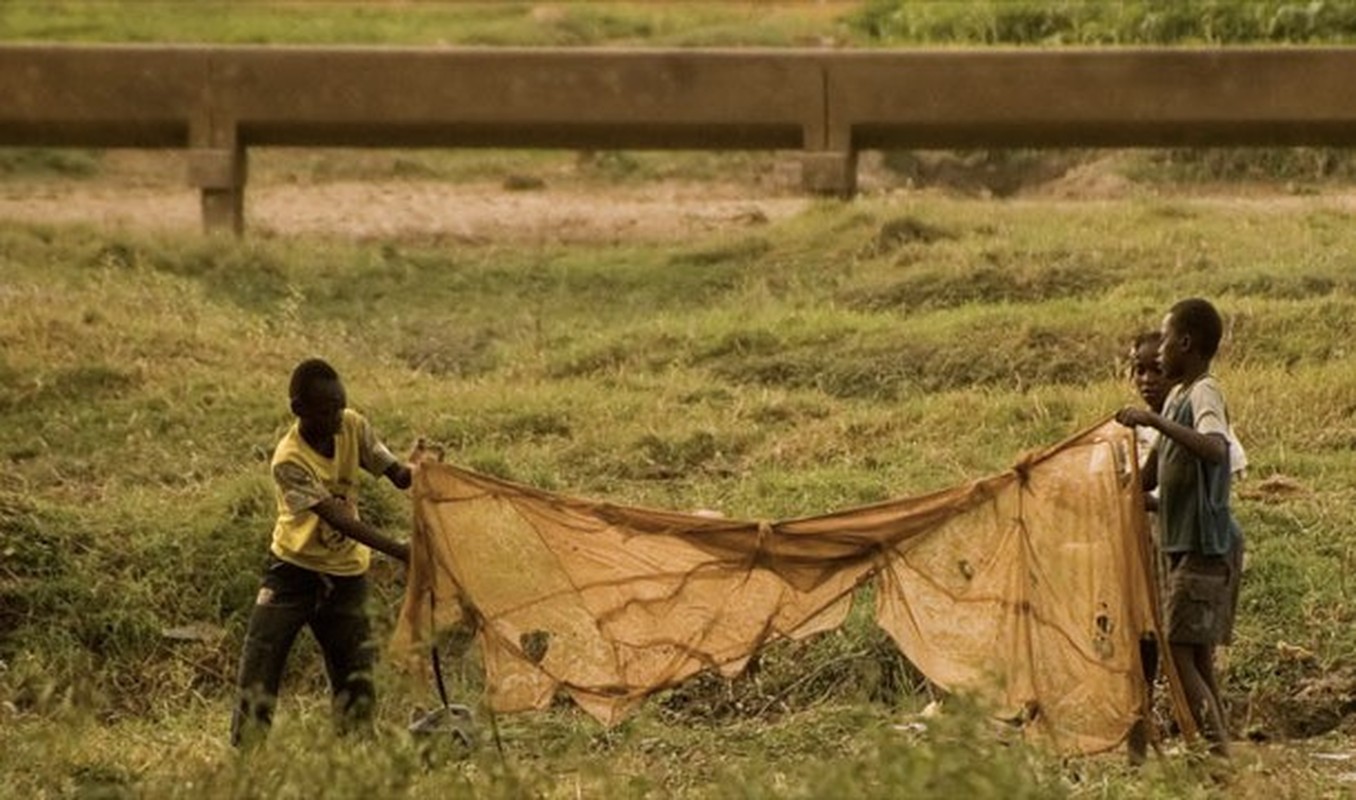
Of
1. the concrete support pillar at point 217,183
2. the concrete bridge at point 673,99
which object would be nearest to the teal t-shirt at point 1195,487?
the concrete bridge at point 673,99

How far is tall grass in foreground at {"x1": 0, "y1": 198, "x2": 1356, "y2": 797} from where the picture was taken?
790 centimetres

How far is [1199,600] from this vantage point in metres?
7.92

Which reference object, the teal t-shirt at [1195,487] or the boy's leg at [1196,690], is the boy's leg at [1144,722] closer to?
the boy's leg at [1196,690]

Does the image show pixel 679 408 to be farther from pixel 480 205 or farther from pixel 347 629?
pixel 480 205

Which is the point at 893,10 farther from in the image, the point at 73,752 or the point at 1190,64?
the point at 73,752

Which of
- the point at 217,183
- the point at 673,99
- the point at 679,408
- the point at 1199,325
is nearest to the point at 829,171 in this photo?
the point at 673,99

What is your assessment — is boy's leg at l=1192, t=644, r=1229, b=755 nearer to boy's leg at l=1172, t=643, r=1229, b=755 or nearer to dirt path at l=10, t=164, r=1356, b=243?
boy's leg at l=1172, t=643, r=1229, b=755

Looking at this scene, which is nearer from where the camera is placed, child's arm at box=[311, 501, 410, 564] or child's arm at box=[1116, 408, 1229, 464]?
child's arm at box=[1116, 408, 1229, 464]

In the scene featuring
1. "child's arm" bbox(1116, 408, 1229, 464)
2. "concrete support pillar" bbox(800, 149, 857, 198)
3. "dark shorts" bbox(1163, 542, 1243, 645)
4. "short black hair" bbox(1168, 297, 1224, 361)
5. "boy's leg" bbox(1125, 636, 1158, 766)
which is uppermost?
"short black hair" bbox(1168, 297, 1224, 361)

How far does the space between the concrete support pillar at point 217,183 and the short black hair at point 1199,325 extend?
825cm

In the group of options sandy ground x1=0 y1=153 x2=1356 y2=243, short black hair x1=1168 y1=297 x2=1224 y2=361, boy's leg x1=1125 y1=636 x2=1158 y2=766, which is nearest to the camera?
boy's leg x1=1125 y1=636 x2=1158 y2=766

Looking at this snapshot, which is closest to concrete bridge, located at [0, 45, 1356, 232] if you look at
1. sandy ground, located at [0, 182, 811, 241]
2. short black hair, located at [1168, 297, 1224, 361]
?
sandy ground, located at [0, 182, 811, 241]

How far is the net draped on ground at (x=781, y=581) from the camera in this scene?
797 centimetres

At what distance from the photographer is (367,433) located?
27.2 ft
